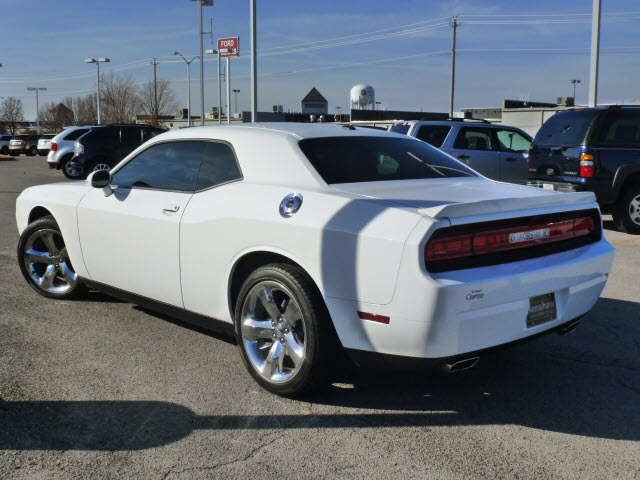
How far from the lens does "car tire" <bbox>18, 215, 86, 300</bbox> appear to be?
586cm

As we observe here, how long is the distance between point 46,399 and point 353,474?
1862 millimetres

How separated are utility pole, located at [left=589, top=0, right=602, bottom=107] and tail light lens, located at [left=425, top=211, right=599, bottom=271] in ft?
52.3

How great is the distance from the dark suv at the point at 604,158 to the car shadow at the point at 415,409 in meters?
6.42

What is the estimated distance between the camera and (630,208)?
10.7m

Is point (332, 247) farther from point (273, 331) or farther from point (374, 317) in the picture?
point (273, 331)

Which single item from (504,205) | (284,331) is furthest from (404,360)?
(504,205)

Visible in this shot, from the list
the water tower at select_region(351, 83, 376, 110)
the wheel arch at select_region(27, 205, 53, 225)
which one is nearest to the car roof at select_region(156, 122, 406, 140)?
the wheel arch at select_region(27, 205, 53, 225)

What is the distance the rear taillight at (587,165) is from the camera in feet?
34.0

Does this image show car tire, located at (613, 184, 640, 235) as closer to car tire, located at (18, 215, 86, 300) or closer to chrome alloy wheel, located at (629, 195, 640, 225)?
chrome alloy wheel, located at (629, 195, 640, 225)

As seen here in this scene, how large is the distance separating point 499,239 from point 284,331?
4.23ft

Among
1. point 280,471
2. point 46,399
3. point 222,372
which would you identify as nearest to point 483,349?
point 280,471

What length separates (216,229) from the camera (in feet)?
13.9

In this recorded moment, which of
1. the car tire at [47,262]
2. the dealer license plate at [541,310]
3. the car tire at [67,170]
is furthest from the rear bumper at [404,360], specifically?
the car tire at [67,170]

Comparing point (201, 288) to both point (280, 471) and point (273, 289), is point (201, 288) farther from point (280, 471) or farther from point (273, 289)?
point (280, 471)
